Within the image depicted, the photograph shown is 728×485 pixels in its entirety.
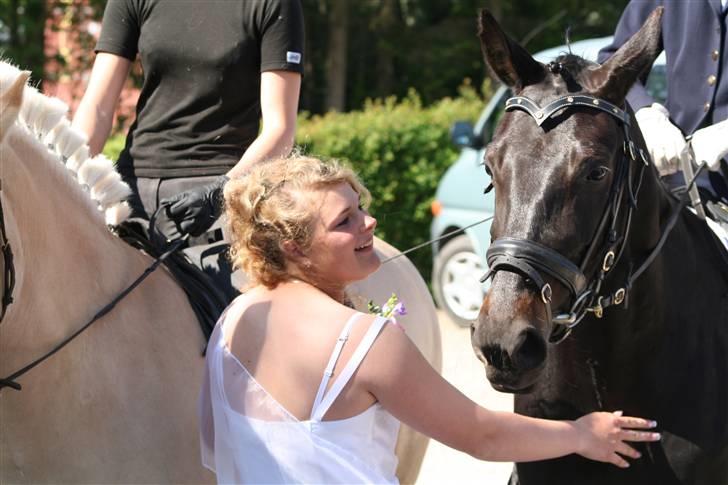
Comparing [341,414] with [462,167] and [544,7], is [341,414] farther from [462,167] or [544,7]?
[544,7]

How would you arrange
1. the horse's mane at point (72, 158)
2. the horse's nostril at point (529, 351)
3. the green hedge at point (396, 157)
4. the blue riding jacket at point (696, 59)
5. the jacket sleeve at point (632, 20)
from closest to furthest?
1. the horse's nostril at point (529, 351)
2. the horse's mane at point (72, 158)
3. the blue riding jacket at point (696, 59)
4. the jacket sleeve at point (632, 20)
5. the green hedge at point (396, 157)

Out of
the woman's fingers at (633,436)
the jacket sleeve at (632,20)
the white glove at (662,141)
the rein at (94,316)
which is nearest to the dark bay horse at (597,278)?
the white glove at (662,141)

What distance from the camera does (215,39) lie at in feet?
13.4

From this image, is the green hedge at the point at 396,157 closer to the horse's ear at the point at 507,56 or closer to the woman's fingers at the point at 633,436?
the horse's ear at the point at 507,56

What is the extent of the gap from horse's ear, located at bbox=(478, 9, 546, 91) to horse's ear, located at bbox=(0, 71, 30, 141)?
4.50 feet

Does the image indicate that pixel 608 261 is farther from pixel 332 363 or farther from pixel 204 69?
pixel 204 69

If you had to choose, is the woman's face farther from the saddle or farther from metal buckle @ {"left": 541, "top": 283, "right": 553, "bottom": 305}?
the saddle

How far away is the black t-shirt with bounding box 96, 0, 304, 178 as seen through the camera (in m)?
4.07

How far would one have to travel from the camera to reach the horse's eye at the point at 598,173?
9.84 ft

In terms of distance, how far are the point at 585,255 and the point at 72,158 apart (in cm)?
170

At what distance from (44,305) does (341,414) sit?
1084 millimetres

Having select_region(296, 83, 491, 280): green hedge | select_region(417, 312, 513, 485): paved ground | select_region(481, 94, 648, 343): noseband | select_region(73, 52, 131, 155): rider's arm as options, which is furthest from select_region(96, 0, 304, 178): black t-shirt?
select_region(296, 83, 491, 280): green hedge

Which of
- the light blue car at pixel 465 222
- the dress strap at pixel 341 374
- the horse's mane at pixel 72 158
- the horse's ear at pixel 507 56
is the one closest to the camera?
the dress strap at pixel 341 374

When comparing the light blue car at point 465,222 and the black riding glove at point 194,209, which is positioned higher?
the black riding glove at point 194,209
